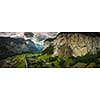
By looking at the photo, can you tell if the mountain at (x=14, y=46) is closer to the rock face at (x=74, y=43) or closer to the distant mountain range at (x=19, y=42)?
the distant mountain range at (x=19, y=42)

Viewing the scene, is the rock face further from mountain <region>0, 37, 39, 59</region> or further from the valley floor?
mountain <region>0, 37, 39, 59</region>

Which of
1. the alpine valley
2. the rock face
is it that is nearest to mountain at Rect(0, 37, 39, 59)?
the alpine valley

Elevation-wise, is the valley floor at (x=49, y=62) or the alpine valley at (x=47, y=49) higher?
the alpine valley at (x=47, y=49)

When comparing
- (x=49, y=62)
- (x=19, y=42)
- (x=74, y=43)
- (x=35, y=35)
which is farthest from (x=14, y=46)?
(x=74, y=43)

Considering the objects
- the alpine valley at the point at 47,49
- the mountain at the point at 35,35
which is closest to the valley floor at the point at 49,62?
the alpine valley at the point at 47,49
